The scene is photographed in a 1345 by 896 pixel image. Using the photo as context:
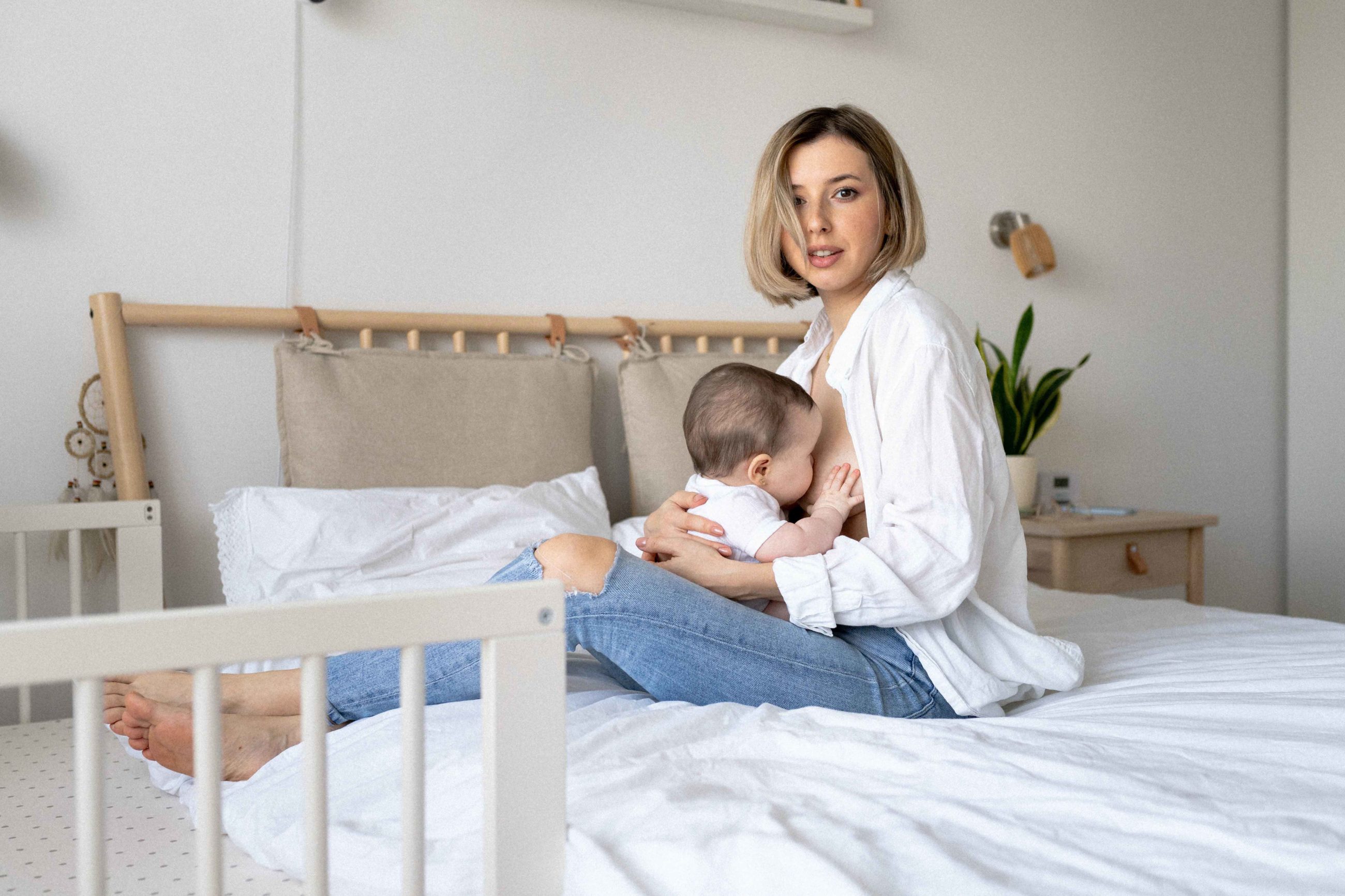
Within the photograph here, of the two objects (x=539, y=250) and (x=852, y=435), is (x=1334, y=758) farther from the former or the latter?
(x=539, y=250)

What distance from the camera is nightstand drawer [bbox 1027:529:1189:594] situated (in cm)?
252

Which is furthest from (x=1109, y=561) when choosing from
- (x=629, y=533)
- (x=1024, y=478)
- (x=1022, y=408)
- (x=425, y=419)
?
(x=425, y=419)

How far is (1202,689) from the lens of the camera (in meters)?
1.29

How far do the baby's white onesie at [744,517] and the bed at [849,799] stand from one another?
0.20m

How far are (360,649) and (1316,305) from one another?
3.55 metres

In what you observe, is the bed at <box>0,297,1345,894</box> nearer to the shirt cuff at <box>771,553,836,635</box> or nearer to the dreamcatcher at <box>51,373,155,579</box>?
the shirt cuff at <box>771,553,836,635</box>

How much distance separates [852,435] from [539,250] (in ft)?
3.96

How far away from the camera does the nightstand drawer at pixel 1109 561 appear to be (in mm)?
2520

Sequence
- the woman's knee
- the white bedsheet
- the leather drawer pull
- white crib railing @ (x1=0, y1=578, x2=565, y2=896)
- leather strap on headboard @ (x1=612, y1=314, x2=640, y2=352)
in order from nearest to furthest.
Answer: white crib railing @ (x1=0, y1=578, x2=565, y2=896)
the white bedsheet
the woman's knee
leather strap on headboard @ (x1=612, y1=314, x2=640, y2=352)
the leather drawer pull

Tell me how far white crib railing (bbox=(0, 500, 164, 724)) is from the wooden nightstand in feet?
6.02

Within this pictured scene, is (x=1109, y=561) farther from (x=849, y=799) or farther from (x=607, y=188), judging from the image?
Answer: (x=849, y=799)

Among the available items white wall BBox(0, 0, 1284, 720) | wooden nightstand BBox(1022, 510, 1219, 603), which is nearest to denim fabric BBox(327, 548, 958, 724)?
white wall BBox(0, 0, 1284, 720)

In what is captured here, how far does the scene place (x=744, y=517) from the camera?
129cm

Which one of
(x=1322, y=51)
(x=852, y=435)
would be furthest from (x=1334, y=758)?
(x=1322, y=51)
